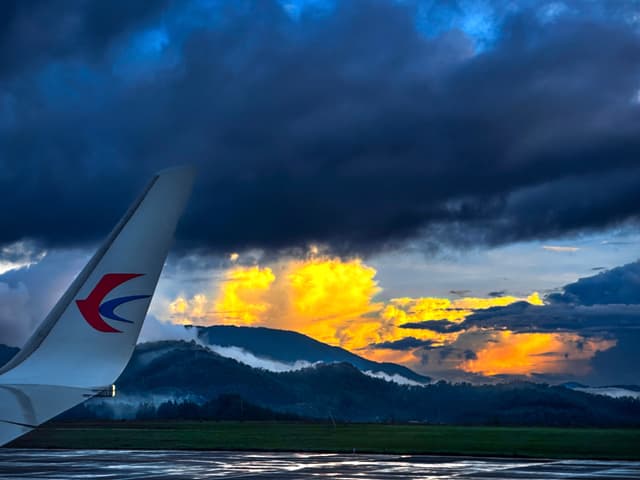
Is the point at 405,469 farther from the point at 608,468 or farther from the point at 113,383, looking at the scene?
the point at 113,383

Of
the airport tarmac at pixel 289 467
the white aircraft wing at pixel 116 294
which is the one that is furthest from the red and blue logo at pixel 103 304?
the airport tarmac at pixel 289 467

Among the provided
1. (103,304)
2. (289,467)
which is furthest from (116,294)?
(289,467)

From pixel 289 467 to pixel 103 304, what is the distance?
28.4m

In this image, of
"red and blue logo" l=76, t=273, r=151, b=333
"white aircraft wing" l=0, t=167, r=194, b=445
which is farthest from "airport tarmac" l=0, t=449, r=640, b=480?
"red and blue logo" l=76, t=273, r=151, b=333

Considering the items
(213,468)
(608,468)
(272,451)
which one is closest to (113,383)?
(213,468)

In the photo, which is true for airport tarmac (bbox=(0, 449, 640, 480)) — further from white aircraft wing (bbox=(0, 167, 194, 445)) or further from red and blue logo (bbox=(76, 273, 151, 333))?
red and blue logo (bbox=(76, 273, 151, 333))

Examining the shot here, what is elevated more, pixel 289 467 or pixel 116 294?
pixel 116 294

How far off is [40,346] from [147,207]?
115 inches

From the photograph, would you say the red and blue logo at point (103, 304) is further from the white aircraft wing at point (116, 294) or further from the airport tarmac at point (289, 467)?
the airport tarmac at point (289, 467)

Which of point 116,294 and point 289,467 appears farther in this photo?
point 289,467

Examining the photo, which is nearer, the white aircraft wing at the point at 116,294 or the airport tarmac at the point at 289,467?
the white aircraft wing at the point at 116,294

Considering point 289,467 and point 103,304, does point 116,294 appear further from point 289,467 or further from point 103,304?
point 289,467

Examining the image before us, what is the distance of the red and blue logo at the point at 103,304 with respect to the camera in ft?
45.9

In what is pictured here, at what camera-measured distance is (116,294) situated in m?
14.0
